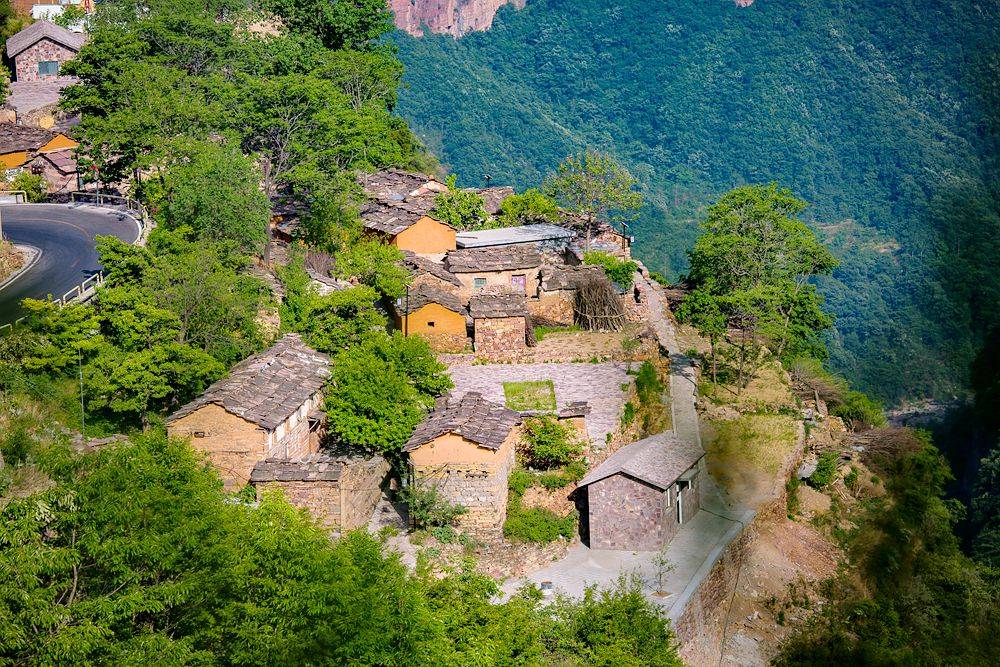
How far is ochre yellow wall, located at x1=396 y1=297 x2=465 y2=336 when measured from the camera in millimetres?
41625

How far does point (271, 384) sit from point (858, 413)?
24069mm

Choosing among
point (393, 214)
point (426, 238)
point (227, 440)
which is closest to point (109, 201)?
point (393, 214)

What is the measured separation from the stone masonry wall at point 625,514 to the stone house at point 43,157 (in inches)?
1399

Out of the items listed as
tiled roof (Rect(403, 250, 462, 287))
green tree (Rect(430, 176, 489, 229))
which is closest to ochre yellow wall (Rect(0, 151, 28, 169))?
green tree (Rect(430, 176, 489, 229))

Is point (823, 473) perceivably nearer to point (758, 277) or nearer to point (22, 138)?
point (758, 277)

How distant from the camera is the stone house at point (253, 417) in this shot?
3153 cm

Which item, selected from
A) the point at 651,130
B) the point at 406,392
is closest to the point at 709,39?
the point at 651,130

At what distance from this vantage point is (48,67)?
6975 cm

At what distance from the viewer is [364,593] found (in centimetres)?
2286

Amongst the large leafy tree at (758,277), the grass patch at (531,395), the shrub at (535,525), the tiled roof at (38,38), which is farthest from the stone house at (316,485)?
the tiled roof at (38,38)

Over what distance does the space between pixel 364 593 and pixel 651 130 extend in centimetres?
12080

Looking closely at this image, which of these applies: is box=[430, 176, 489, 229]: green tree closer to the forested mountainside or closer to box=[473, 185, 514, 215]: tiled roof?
box=[473, 185, 514, 215]: tiled roof

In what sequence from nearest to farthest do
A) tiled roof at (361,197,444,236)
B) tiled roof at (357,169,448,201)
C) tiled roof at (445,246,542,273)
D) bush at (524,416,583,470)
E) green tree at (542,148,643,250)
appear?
1. bush at (524,416,583,470)
2. tiled roof at (445,246,542,273)
3. tiled roof at (361,197,444,236)
4. tiled roof at (357,169,448,201)
5. green tree at (542,148,643,250)

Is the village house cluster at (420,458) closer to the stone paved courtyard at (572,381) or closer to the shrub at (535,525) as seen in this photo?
the shrub at (535,525)
